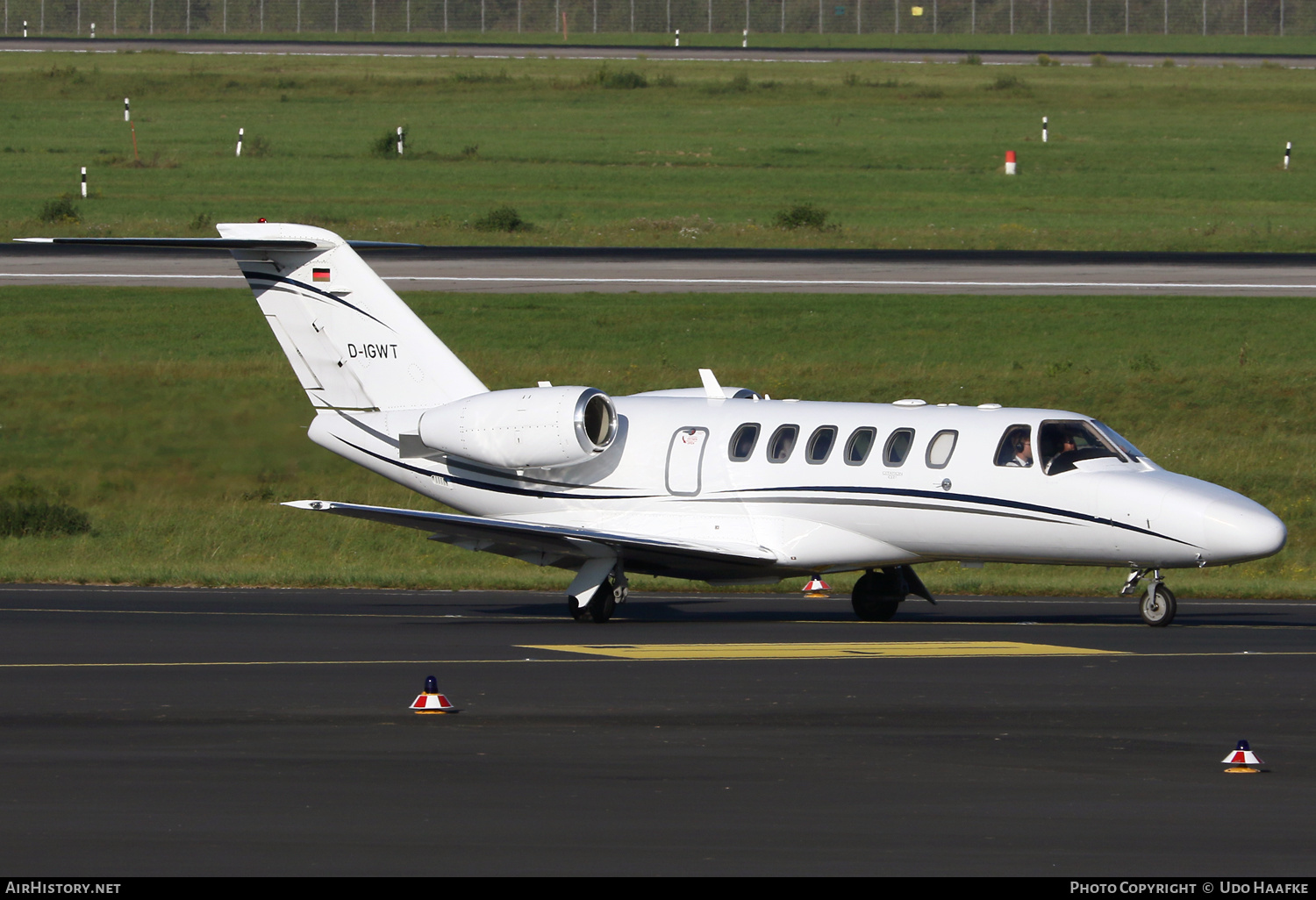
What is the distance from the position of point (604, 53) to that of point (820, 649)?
10295cm

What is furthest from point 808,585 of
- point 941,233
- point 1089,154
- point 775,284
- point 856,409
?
point 1089,154

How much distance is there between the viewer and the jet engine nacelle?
2723 centimetres

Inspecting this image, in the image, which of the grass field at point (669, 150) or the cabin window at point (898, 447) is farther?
the grass field at point (669, 150)

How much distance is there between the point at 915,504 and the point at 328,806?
511 inches

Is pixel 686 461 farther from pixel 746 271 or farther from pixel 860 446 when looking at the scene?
pixel 746 271

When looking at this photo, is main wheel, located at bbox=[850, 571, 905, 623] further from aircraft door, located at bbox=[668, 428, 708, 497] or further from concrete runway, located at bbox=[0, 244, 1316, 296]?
concrete runway, located at bbox=[0, 244, 1316, 296]

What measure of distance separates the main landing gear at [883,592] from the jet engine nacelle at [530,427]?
4.09 m

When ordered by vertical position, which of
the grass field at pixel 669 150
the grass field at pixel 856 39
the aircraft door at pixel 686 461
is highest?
the grass field at pixel 856 39

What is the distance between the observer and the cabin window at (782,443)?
26.8m

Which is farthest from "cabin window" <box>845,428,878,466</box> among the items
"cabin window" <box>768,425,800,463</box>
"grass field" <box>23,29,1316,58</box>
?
"grass field" <box>23,29,1316,58</box>

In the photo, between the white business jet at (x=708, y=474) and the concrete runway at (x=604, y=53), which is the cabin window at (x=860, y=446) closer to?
the white business jet at (x=708, y=474)

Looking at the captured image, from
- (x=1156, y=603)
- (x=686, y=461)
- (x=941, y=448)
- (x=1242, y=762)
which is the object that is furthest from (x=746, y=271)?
(x=1242, y=762)

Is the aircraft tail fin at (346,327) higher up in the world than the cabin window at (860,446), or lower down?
higher up

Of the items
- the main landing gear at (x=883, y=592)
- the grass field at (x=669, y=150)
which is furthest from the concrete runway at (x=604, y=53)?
the main landing gear at (x=883, y=592)
